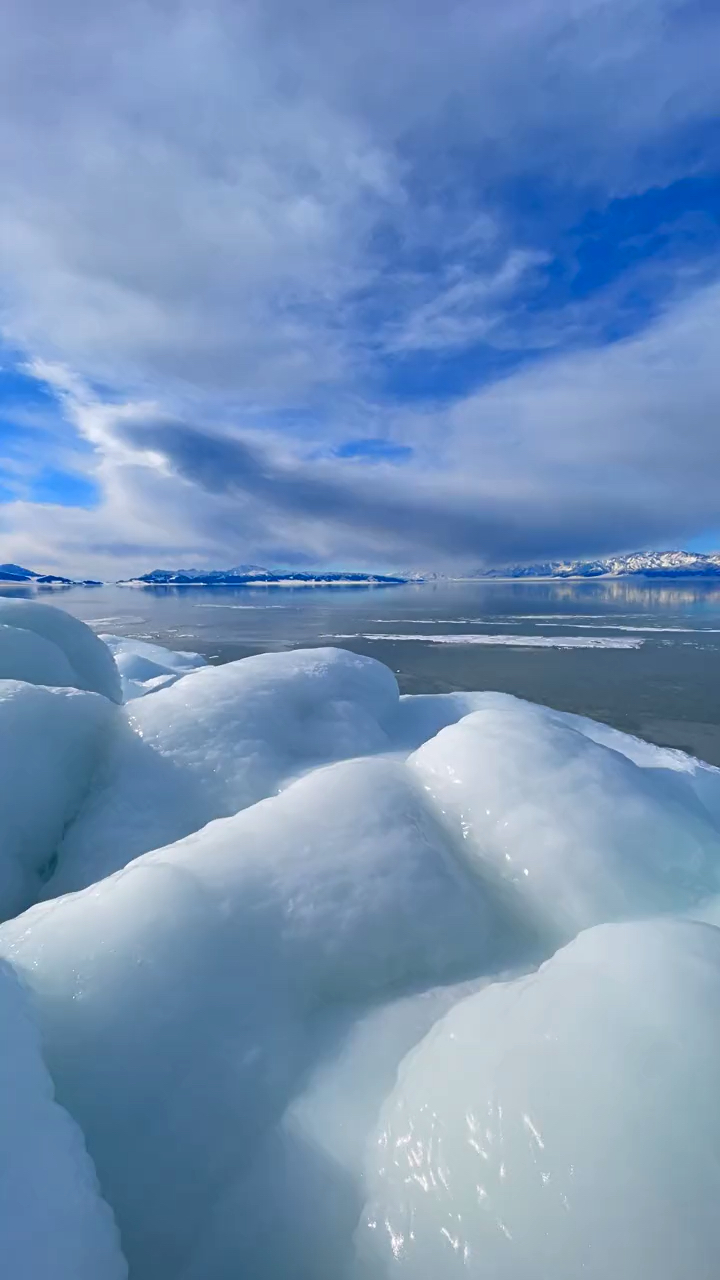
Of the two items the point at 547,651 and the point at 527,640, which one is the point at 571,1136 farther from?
the point at 527,640

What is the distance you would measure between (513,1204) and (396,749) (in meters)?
4.48

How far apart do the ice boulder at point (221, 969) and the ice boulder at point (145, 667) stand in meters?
→ 4.23

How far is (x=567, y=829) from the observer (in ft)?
10.7

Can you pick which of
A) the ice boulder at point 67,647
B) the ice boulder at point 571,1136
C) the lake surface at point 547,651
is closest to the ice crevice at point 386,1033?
the ice boulder at point 571,1136

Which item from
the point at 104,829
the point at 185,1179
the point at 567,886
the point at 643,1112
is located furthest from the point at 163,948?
the point at 104,829

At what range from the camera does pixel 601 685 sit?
1612cm

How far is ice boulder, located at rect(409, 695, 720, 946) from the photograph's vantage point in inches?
121

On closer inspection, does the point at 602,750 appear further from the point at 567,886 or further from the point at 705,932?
the point at 705,932

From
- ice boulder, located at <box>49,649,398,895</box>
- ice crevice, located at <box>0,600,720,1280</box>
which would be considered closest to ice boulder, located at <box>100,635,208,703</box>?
ice boulder, located at <box>49,649,398,895</box>

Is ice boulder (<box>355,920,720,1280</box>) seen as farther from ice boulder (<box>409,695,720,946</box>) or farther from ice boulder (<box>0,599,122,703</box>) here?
ice boulder (<box>0,599,122,703</box>)

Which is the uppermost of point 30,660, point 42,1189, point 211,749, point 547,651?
point 30,660

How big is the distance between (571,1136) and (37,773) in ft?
14.0

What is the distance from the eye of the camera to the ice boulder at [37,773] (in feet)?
13.7

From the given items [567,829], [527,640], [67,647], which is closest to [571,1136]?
[567,829]
